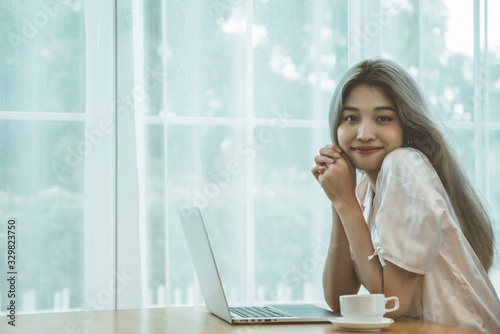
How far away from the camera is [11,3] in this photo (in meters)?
2.54

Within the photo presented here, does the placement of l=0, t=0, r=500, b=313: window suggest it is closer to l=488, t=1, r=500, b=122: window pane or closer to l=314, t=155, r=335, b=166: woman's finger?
l=488, t=1, r=500, b=122: window pane

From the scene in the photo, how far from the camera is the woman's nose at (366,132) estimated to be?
1552 mm

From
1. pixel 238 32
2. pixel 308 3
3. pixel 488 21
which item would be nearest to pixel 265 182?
pixel 238 32

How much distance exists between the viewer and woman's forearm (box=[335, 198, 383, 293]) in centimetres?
141

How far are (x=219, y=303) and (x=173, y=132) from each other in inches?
56.1

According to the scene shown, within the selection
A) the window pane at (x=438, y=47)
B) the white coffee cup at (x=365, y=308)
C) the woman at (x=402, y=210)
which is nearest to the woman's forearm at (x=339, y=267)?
the woman at (x=402, y=210)

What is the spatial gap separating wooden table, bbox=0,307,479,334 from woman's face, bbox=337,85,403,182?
442mm


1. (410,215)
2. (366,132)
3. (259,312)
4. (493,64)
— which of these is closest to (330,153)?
(366,132)

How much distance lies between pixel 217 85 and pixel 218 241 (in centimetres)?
67

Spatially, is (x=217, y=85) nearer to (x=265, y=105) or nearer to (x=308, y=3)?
(x=265, y=105)

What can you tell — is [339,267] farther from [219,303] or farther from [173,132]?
[173,132]

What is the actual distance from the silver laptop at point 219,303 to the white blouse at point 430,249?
0.20 metres

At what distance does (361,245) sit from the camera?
1467mm

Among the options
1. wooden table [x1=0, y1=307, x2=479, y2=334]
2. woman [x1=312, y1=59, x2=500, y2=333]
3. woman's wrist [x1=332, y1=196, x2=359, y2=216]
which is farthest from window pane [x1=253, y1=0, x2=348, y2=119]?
wooden table [x1=0, y1=307, x2=479, y2=334]
